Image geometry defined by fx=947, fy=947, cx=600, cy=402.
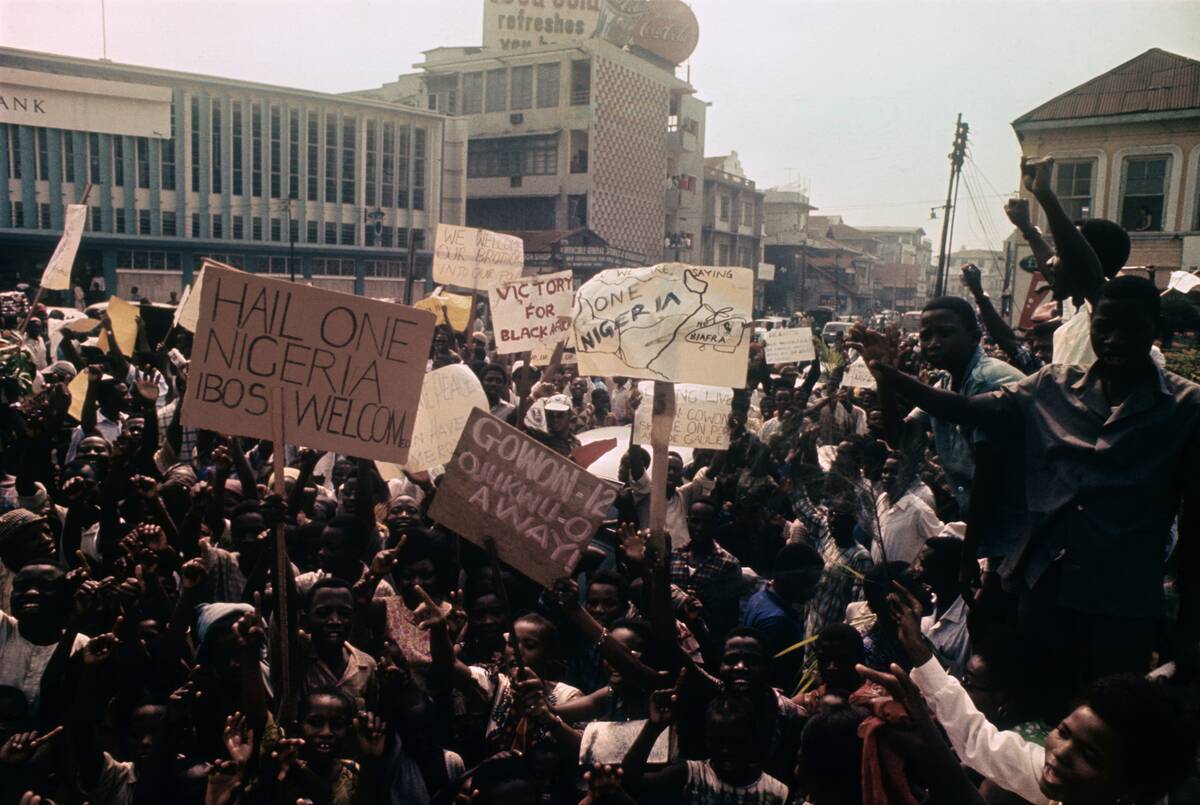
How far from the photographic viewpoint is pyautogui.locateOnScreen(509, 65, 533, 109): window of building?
5231 centimetres

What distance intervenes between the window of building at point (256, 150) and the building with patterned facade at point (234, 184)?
0.23ft

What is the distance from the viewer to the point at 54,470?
243 inches

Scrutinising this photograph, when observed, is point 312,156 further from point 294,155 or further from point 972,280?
point 972,280

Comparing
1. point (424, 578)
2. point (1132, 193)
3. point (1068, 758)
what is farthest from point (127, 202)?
point (1068, 758)

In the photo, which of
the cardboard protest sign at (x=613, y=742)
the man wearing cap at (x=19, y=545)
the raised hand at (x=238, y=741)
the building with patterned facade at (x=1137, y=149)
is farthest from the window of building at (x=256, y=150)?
the cardboard protest sign at (x=613, y=742)

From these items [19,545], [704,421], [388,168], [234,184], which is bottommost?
[19,545]

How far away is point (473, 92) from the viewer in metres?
54.8

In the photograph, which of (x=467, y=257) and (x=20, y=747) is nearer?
(x=20, y=747)

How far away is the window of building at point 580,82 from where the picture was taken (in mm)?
50625

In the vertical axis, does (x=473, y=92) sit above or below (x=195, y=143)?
above

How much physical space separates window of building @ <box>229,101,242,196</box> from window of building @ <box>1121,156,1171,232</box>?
126 ft

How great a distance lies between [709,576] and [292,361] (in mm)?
2464

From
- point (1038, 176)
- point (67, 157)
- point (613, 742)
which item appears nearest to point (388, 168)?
point (67, 157)

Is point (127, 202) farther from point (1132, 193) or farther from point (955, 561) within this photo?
point (955, 561)
